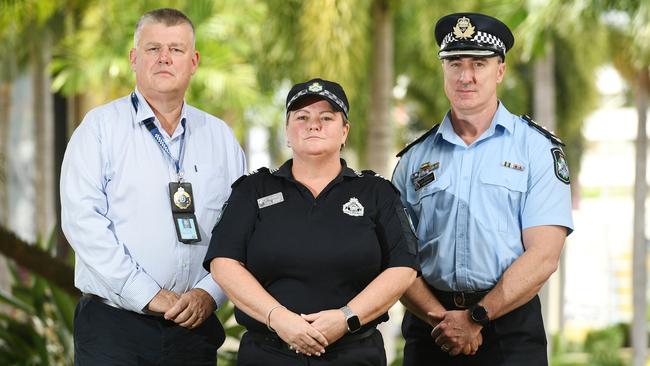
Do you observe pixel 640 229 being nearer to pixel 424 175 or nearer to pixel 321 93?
pixel 424 175

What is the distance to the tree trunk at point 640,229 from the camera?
19719mm

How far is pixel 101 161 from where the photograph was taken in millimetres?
4254

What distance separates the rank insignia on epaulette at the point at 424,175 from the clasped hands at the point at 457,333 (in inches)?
19.0

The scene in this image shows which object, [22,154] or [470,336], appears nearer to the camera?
[470,336]

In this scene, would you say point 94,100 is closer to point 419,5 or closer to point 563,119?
point 419,5

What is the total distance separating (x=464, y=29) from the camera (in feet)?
13.8

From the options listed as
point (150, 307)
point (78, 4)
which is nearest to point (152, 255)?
point (150, 307)

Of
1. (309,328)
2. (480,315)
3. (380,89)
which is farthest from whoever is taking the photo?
(380,89)

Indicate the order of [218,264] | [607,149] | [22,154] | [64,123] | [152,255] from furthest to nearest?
[607,149]
[22,154]
[64,123]
[152,255]
[218,264]

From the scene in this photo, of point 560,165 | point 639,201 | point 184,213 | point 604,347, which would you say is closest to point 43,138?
point 639,201

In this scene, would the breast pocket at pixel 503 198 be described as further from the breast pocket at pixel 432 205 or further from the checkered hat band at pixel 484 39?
the checkered hat band at pixel 484 39

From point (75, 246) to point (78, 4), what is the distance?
14.4 metres

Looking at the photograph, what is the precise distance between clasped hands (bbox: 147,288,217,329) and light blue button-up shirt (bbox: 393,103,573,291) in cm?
80

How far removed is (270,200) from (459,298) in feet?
2.52
